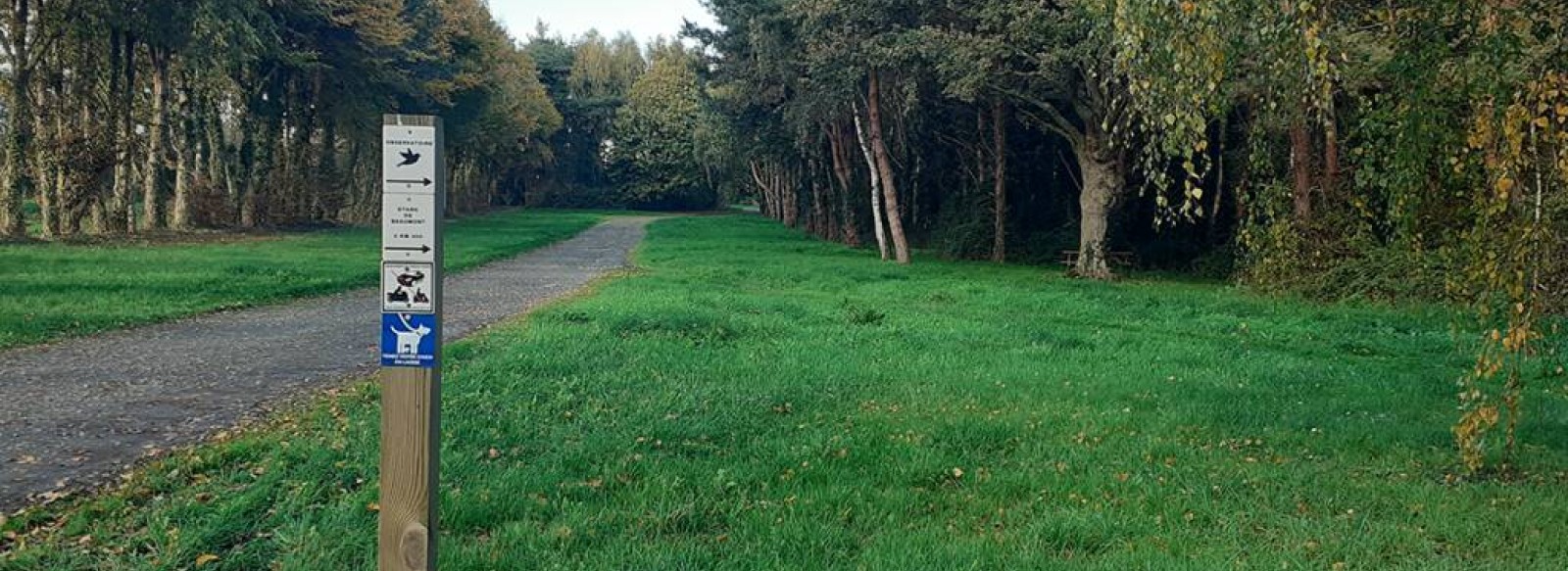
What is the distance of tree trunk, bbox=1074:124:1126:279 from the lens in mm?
22625

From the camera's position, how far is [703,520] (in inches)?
189

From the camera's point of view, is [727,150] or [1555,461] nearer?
[1555,461]

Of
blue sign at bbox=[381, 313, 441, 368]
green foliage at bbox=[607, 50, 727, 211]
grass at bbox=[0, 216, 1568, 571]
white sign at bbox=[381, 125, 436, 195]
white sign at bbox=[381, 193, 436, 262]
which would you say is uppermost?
green foliage at bbox=[607, 50, 727, 211]

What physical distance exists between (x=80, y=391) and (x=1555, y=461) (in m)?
10.2

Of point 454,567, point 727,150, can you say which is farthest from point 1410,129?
point 727,150

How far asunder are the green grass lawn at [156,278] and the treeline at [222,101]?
2.91 m

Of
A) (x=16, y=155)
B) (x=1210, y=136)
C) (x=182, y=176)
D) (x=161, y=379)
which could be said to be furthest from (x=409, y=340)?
(x=182, y=176)

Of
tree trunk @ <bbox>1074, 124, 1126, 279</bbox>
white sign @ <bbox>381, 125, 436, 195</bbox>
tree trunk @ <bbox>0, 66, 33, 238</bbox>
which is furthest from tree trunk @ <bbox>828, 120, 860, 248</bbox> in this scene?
white sign @ <bbox>381, 125, 436, 195</bbox>

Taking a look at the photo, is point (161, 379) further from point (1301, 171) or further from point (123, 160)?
point (123, 160)

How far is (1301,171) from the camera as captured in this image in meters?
19.5

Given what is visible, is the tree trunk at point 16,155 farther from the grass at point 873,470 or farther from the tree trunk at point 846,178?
the tree trunk at point 846,178

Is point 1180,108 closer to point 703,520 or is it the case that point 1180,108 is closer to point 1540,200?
point 1540,200

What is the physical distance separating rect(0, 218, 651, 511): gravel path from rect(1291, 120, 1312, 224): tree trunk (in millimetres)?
14318

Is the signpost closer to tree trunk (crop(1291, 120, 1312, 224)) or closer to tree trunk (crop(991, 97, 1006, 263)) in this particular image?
tree trunk (crop(1291, 120, 1312, 224))
